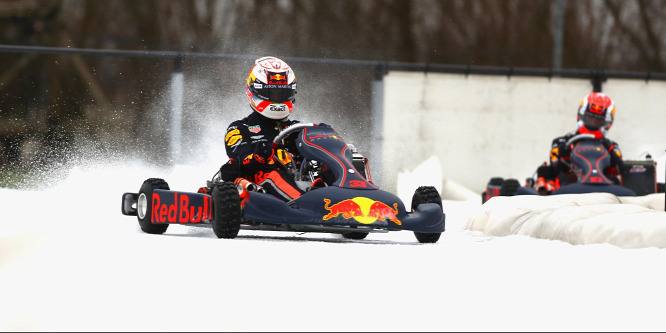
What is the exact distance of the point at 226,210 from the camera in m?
7.29

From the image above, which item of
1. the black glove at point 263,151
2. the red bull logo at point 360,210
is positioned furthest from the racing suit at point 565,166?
the red bull logo at point 360,210

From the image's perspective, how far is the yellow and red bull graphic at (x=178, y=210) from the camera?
25.4 ft

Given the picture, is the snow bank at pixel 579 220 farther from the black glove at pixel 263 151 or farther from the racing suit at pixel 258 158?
the black glove at pixel 263 151

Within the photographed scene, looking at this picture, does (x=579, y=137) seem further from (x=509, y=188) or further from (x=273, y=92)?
(x=273, y=92)

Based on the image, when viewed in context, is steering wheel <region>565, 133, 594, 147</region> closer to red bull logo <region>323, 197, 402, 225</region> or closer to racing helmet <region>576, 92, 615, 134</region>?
racing helmet <region>576, 92, 615, 134</region>

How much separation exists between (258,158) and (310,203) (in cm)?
95

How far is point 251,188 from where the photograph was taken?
26.0 feet

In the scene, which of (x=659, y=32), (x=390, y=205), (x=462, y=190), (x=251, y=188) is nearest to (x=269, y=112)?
(x=251, y=188)

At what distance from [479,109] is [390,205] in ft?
30.4

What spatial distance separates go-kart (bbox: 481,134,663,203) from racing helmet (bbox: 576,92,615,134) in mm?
655

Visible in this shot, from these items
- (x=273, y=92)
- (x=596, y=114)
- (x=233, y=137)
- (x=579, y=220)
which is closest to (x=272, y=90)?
(x=273, y=92)

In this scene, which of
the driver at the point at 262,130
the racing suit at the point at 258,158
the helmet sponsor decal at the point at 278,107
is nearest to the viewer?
the racing suit at the point at 258,158

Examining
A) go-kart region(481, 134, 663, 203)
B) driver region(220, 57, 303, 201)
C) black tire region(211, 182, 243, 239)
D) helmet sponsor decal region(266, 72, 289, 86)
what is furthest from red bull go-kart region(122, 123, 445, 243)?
go-kart region(481, 134, 663, 203)

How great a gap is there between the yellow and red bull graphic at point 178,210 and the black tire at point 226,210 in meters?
0.36
